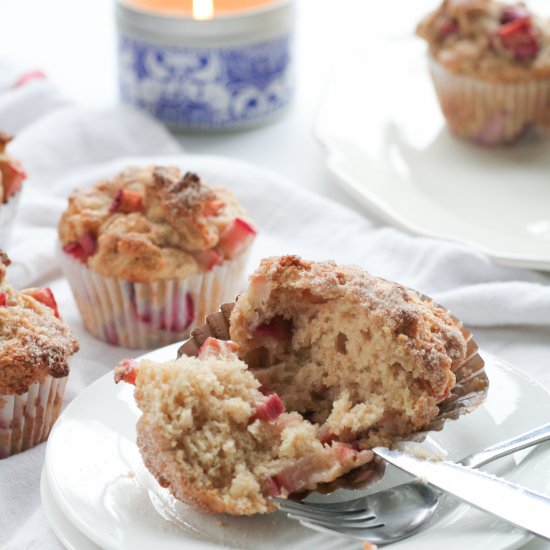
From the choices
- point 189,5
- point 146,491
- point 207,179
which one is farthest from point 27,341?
point 189,5

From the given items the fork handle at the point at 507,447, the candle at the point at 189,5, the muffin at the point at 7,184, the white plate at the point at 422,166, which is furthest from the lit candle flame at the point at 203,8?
the fork handle at the point at 507,447

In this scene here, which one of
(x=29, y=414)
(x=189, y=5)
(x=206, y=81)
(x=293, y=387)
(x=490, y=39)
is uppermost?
(x=490, y=39)

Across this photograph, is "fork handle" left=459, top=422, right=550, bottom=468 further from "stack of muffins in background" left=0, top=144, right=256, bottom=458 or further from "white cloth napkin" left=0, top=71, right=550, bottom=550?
"stack of muffins in background" left=0, top=144, right=256, bottom=458

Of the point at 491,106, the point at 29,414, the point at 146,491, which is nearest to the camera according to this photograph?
the point at 146,491

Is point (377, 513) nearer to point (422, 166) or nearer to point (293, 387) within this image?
point (293, 387)

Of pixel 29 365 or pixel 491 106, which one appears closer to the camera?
pixel 29 365

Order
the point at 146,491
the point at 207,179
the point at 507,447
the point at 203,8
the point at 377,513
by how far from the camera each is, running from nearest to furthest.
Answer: the point at 377,513 → the point at 146,491 → the point at 507,447 → the point at 207,179 → the point at 203,8
